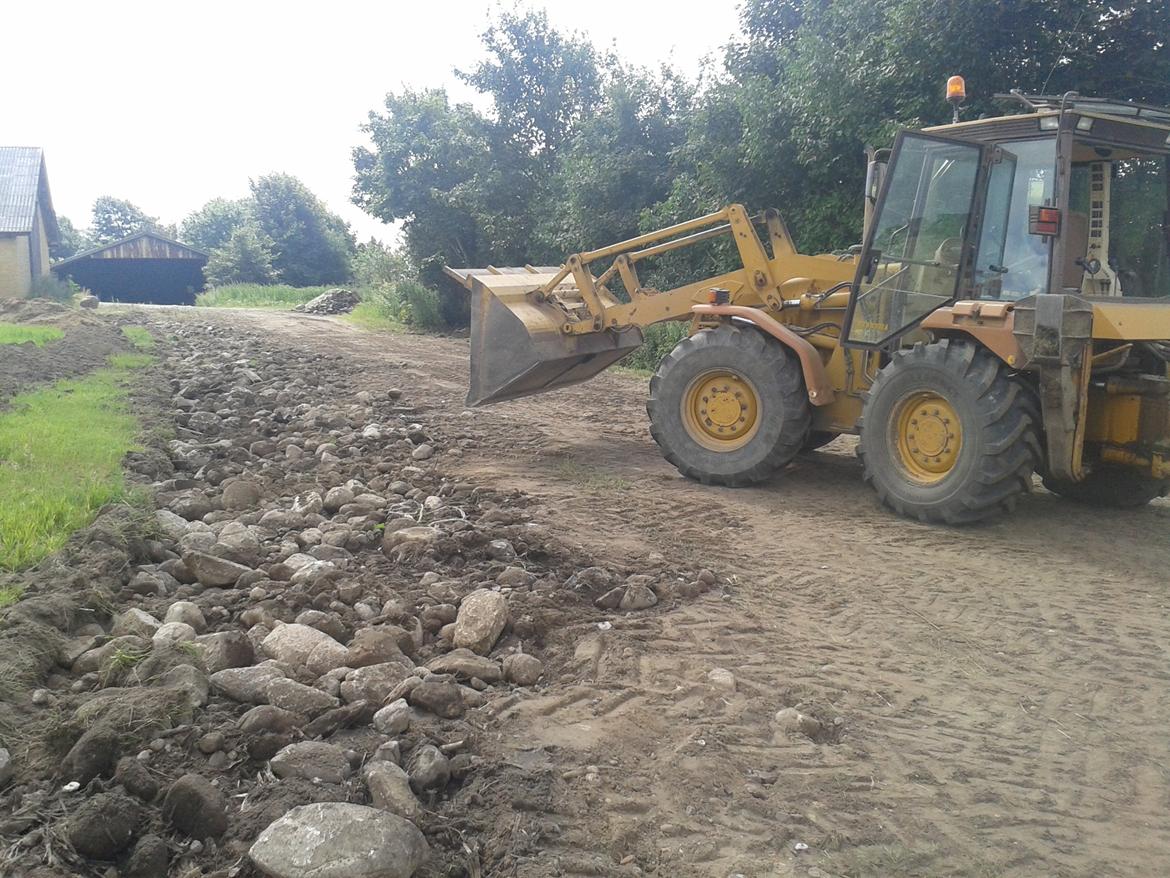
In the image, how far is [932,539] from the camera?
6426mm

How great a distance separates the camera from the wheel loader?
6.19 m

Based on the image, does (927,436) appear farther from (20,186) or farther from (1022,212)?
(20,186)

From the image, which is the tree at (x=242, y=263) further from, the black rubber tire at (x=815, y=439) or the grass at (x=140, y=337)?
the black rubber tire at (x=815, y=439)

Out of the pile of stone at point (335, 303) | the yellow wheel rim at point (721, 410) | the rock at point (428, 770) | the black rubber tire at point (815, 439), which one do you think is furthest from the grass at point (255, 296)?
the rock at point (428, 770)

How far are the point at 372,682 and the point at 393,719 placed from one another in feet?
1.04

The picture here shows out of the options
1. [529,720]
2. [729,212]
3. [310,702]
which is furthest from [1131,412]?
[310,702]

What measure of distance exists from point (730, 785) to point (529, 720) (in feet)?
2.84

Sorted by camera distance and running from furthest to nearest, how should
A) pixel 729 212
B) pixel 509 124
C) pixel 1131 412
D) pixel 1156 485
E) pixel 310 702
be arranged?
pixel 509 124, pixel 729 212, pixel 1156 485, pixel 1131 412, pixel 310 702

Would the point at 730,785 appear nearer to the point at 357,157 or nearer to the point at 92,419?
the point at 92,419

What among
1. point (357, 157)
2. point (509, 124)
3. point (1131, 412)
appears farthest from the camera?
point (357, 157)

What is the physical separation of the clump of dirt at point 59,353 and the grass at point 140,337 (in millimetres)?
→ 182

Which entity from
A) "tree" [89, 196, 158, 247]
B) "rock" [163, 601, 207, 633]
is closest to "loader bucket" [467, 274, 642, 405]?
"rock" [163, 601, 207, 633]

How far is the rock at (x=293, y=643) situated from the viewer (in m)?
4.33

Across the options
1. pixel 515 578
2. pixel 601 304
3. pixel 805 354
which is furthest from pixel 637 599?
pixel 601 304
